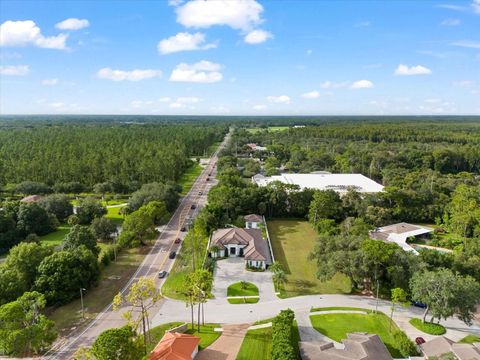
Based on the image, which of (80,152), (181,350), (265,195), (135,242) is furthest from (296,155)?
(181,350)

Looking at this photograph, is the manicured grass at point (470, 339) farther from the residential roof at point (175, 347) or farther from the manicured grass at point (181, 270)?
the manicured grass at point (181, 270)

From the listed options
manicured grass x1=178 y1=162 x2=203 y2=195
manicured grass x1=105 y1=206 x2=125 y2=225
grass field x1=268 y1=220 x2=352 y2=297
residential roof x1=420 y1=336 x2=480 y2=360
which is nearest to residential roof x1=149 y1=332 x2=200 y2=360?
grass field x1=268 y1=220 x2=352 y2=297

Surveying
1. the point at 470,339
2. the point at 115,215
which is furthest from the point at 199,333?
the point at 115,215

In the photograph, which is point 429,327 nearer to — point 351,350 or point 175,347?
point 351,350

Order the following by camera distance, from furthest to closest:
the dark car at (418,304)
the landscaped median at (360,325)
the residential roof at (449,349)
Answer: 1. the dark car at (418,304)
2. the landscaped median at (360,325)
3. the residential roof at (449,349)

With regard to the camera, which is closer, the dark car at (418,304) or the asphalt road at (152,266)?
the asphalt road at (152,266)

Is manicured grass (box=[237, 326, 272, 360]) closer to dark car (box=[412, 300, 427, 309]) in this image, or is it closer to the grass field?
the grass field

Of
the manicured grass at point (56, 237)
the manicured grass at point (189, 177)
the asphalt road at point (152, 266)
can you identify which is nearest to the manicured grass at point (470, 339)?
the asphalt road at point (152, 266)
